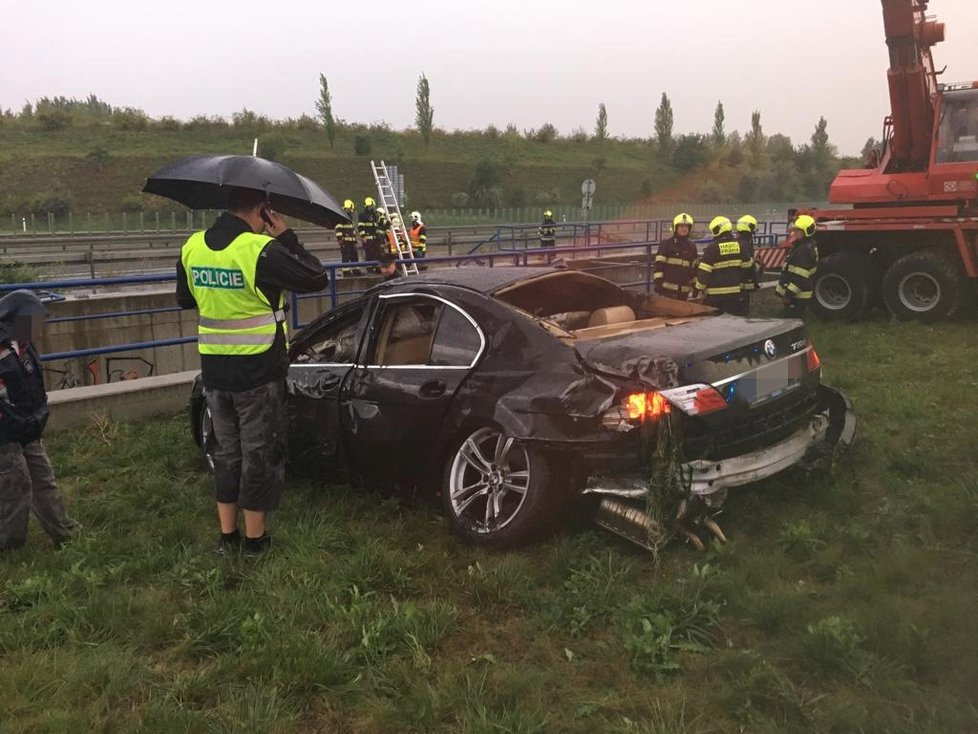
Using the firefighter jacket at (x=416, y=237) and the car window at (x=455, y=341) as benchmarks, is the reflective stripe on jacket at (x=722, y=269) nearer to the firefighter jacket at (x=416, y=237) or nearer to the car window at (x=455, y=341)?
the car window at (x=455, y=341)

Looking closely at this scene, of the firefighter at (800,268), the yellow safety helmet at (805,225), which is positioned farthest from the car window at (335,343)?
the yellow safety helmet at (805,225)

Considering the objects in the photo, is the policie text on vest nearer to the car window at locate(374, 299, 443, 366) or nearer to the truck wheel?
the car window at locate(374, 299, 443, 366)

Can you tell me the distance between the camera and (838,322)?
11.0m

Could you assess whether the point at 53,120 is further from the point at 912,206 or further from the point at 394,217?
the point at 912,206

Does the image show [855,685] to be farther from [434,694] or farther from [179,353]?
[179,353]

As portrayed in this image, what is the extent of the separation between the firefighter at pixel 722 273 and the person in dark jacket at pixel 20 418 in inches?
258

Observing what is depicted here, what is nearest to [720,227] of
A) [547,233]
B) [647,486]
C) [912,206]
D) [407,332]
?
[912,206]

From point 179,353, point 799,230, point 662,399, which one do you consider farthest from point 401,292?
point 179,353

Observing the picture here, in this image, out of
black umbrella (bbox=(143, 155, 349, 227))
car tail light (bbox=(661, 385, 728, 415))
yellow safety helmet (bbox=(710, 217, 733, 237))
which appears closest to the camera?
car tail light (bbox=(661, 385, 728, 415))

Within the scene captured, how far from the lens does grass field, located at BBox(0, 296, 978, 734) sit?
2660 millimetres

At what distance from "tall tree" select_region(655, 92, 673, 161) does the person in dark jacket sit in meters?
67.1

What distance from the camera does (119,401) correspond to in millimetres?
6664

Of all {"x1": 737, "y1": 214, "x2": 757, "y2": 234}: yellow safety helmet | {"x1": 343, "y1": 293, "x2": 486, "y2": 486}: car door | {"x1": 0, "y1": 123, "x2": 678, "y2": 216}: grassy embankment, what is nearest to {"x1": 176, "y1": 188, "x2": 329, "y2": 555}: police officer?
{"x1": 343, "y1": 293, "x2": 486, "y2": 486}: car door

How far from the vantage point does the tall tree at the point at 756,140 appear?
6397 cm
